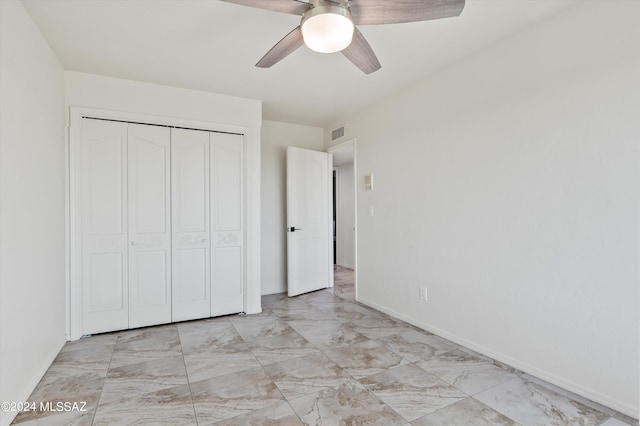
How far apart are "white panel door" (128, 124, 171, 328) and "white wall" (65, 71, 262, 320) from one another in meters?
0.24

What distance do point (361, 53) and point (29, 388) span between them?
289cm

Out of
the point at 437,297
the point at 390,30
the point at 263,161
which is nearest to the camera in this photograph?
the point at 390,30

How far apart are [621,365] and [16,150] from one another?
3.64 metres

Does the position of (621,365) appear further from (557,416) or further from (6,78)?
(6,78)

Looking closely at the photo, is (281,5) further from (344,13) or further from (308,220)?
(308,220)

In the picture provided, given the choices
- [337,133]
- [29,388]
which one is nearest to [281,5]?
[29,388]

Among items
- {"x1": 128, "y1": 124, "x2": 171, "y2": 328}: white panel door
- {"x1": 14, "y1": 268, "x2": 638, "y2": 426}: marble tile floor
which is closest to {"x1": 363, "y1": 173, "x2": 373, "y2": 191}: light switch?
{"x1": 14, "y1": 268, "x2": 638, "y2": 426}: marble tile floor

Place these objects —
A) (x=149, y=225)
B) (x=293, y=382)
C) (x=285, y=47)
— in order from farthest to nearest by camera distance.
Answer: (x=149, y=225) → (x=293, y=382) → (x=285, y=47)

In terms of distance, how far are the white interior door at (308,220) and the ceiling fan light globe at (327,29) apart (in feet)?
9.01

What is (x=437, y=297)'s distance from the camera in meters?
3.02

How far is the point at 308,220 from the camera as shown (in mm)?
4562

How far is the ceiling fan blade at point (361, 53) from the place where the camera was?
183cm

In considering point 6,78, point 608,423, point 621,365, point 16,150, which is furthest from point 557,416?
point 6,78

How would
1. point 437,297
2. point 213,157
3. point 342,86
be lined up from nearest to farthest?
point 437,297
point 342,86
point 213,157
